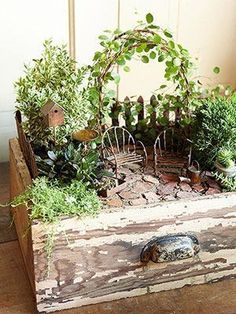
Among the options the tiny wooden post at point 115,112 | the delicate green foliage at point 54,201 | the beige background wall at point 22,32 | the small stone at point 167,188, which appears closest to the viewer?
the delicate green foliage at point 54,201

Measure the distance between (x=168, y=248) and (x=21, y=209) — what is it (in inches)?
11.4

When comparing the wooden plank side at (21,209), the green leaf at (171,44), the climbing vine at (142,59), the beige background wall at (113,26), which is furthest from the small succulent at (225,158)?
the beige background wall at (113,26)

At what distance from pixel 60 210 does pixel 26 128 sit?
23 centimetres

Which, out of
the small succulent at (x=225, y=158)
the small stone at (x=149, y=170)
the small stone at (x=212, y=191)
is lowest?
the small stone at (x=212, y=191)

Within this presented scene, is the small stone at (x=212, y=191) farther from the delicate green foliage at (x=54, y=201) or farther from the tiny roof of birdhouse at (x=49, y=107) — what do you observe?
the tiny roof of birdhouse at (x=49, y=107)

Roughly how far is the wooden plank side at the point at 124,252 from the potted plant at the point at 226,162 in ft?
0.16

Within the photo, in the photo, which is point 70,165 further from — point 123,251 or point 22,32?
point 22,32

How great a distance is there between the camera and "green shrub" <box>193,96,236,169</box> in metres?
0.93

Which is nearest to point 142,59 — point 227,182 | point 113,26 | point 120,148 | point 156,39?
point 156,39

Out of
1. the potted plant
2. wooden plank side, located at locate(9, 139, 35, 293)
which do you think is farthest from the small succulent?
wooden plank side, located at locate(9, 139, 35, 293)

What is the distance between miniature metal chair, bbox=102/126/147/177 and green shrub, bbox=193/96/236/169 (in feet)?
0.40

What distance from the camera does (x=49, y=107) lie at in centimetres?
88

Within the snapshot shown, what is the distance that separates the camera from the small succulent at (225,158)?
934 millimetres

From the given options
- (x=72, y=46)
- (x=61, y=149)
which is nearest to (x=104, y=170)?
(x=61, y=149)
